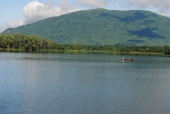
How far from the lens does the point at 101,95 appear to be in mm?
29703

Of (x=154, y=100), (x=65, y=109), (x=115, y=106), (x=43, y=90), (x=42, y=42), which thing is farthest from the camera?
(x=42, y=42)

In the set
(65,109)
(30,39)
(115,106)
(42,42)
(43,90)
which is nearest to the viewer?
(65,109)

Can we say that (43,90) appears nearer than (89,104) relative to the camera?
No

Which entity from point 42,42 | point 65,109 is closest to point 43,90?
point 65,109

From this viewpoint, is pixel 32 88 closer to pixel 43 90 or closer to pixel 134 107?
pixel 43 90

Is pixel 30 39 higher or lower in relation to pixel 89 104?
higher

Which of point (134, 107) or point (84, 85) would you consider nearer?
point (134, 107)

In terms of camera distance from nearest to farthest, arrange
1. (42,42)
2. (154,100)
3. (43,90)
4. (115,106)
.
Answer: (115,106) < (154,100) < (43,90) < (42,42)

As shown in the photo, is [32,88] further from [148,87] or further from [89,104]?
[148,87]

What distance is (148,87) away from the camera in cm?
3675

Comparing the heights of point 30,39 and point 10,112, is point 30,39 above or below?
above

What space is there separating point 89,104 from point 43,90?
741cm

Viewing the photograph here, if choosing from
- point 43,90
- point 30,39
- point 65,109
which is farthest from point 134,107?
point 30,39

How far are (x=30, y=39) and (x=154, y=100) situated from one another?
401 ft
